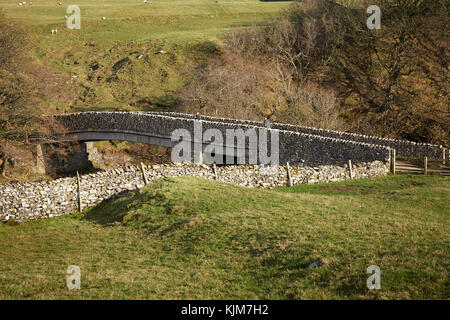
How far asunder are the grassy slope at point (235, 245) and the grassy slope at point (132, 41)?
5014 cm

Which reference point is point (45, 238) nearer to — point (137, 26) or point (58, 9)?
point (137, 26)

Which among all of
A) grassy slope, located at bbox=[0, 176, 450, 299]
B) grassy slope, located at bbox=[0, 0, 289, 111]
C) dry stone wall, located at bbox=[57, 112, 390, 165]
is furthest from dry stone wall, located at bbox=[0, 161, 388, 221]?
grassy slope, located at bbox=[0, 0, 289, 111]

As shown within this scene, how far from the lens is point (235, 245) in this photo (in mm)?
17266

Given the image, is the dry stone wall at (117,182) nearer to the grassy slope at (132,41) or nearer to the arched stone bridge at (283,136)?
the arched stone bridge at (283,136)

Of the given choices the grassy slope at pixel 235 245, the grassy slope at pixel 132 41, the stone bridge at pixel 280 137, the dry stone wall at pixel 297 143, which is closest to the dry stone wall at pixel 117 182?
the grassy slope at pixel 235 245

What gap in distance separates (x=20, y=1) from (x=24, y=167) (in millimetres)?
79100

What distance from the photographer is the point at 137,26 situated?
332 feet

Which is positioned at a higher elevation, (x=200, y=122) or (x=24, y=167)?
(x=200, y=122)

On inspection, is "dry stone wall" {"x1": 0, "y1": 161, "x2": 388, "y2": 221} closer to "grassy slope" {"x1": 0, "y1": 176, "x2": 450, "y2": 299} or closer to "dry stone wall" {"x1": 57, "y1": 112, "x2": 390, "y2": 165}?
"grassy slope" {"x1": 0, "y1": 176, "x2": 450, "y2": 299}

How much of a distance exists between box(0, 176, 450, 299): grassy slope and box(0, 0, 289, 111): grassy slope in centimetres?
5014

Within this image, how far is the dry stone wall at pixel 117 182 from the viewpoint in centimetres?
2448

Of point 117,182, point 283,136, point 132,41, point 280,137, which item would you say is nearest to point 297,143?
point 283,136

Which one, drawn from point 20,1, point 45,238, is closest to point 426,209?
point 45,238

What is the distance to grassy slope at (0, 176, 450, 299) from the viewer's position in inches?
528
